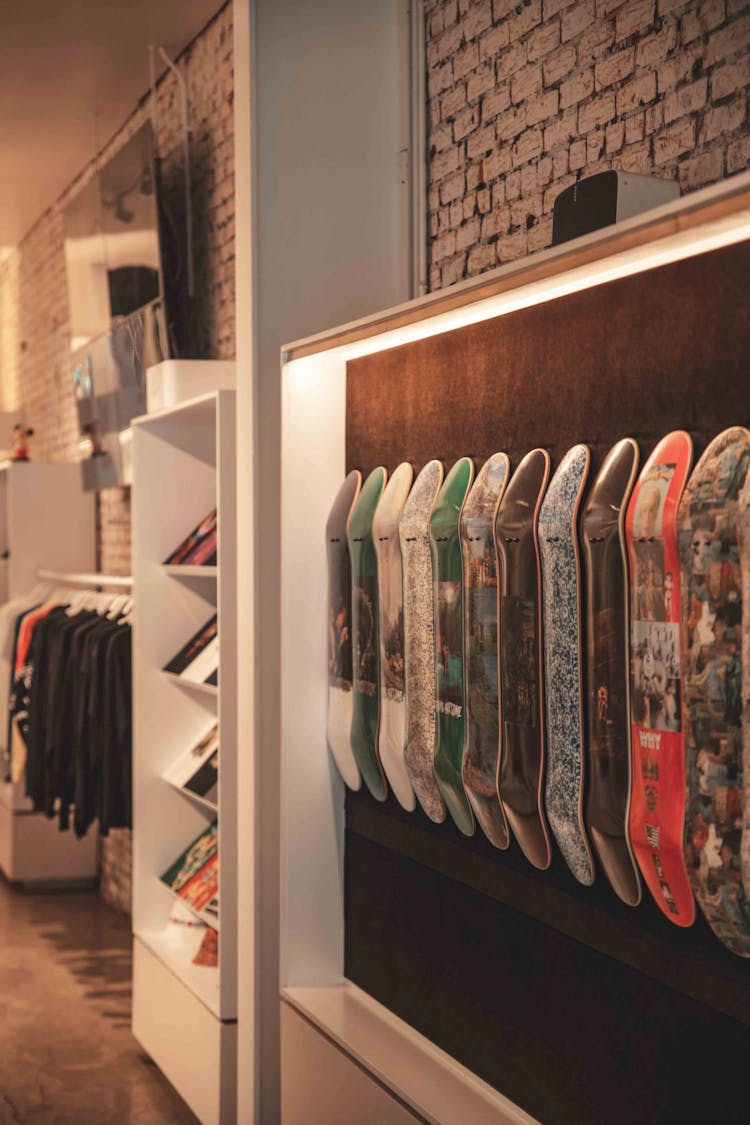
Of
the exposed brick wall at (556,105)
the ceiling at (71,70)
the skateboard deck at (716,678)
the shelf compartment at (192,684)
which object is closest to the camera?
the skateboard deck at (716,678)

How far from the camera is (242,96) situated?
328 cm

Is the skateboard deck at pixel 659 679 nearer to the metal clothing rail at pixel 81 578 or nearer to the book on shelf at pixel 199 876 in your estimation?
the book on shelf at pixel 199 876

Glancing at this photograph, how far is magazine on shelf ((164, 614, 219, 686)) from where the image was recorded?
4079mm

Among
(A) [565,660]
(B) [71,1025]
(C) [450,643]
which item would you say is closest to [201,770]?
(B) [71,1025]

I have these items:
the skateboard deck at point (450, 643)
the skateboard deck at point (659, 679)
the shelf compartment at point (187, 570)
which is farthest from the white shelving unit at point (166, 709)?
the skateboard deck at point (659, 679)

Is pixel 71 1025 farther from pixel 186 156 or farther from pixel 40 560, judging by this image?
pixel 186 156

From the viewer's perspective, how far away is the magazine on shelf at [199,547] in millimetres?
4223

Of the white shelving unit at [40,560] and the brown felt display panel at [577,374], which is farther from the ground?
the brown felt display panel at [577,374]

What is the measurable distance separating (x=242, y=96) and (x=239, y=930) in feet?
6.98

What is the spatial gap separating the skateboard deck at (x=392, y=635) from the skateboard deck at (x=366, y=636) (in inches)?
1.5

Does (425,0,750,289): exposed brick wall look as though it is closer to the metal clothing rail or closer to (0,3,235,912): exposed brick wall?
(0,3,235,912): exposed brick wall

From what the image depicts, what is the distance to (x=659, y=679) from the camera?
6.46ft

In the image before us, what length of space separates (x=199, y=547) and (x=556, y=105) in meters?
2.00

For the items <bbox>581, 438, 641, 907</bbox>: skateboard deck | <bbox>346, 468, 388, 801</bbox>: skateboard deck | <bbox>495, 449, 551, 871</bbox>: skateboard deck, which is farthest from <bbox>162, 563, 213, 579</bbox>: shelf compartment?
<bbox>581, 438, 641, 907</bbox>: skateboard deck
